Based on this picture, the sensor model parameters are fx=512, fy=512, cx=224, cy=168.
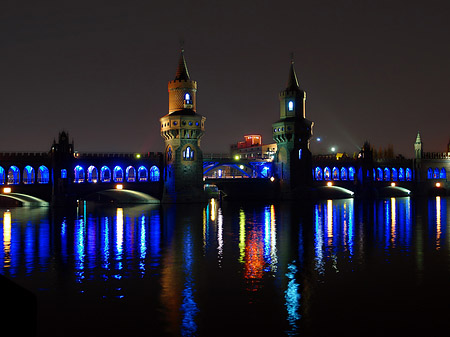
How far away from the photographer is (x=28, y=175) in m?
84.6

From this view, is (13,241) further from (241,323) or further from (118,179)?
(118,179)

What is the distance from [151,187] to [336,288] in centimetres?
7007

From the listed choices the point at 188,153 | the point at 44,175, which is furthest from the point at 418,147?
the point at 44,175

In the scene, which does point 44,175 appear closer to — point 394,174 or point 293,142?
point 293,142

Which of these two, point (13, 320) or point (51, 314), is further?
point (51, 314)

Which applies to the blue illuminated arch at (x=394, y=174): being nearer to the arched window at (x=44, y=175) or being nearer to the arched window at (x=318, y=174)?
the arched window at (x=318, y=174)

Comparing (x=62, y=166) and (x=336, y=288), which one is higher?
(x=62, y=166)

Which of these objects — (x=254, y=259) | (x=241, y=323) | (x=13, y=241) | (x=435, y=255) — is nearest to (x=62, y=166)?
(x=13, y=241)

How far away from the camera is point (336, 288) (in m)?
25.9

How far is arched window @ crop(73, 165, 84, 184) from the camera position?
290 feet

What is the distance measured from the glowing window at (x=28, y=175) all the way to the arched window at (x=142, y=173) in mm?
19086

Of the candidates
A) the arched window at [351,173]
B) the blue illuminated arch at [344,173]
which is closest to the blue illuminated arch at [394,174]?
the arched window at [351,173]

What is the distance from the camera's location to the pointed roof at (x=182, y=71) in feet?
305

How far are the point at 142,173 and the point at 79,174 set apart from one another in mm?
11611
